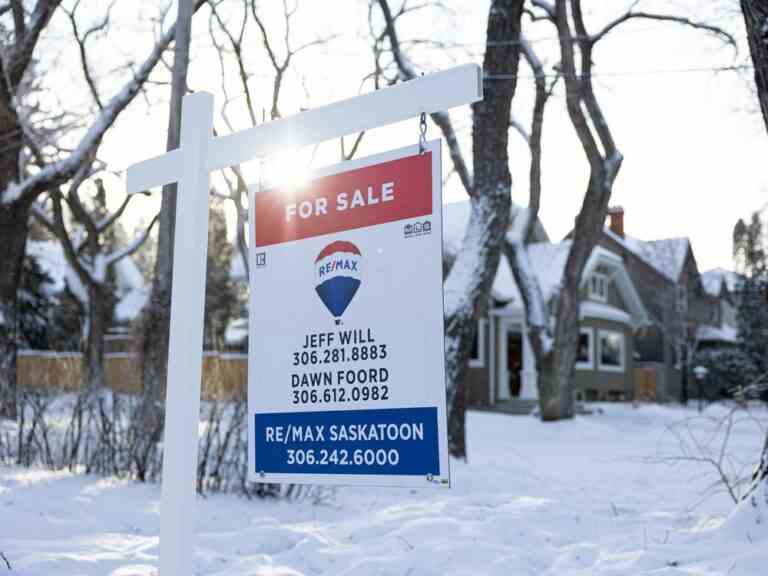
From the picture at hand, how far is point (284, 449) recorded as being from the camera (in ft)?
11.2

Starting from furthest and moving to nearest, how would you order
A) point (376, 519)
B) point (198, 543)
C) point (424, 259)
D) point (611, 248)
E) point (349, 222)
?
point (611, 248) < point (376, 519) < point (198, 543) < point (349, 222) < point (424, 259)

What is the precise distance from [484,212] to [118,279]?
31.8 meters

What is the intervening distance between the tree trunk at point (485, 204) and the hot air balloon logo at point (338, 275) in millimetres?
6787

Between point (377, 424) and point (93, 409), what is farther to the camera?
point (93, 409)

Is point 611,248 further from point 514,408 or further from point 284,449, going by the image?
point 284,449

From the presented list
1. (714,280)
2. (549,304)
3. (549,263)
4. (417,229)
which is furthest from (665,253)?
(417,229)

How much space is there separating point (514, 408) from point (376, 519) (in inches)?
763

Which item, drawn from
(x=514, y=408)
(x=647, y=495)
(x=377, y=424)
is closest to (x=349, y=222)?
(x=377, y=424)

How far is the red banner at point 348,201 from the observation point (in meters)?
3.14

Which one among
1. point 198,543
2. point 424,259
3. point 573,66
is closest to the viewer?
point 424,259

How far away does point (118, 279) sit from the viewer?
39312mm

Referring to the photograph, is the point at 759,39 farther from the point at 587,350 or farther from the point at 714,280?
the point at 714,280

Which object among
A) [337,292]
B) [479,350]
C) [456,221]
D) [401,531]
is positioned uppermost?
[456,221]

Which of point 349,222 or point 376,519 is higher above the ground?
point 349,222
